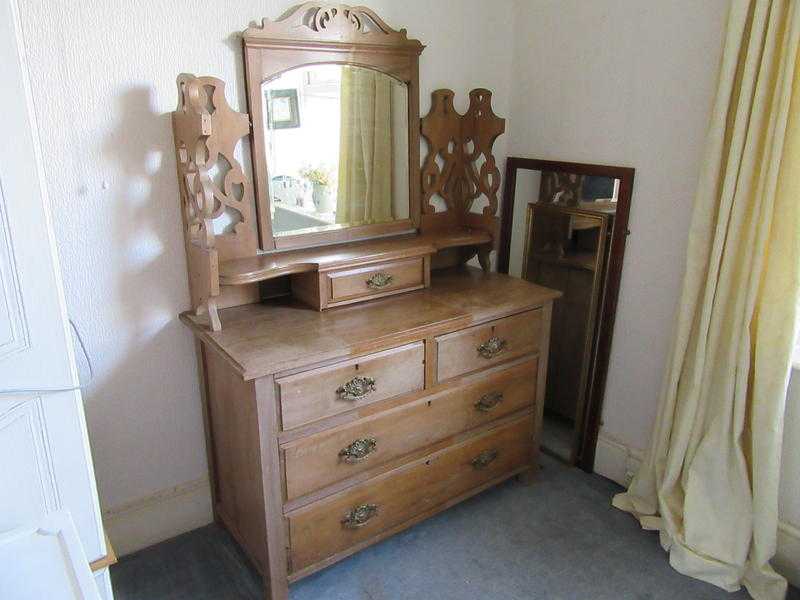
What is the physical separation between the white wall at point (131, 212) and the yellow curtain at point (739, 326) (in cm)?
113

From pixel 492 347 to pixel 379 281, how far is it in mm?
440

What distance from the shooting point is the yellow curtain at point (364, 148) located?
2.01m

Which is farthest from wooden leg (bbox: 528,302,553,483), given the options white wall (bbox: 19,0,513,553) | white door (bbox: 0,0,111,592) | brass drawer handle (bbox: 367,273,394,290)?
white door (bbox: 0,0,111,592)

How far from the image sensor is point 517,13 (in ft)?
7.79

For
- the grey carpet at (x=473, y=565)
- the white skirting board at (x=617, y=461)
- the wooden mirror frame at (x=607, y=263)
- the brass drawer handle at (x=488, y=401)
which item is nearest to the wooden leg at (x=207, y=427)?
the grey carpet at (x=473, y=565)

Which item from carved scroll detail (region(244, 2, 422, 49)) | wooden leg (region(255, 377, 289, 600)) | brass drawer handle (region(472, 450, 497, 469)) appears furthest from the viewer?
brass drawer handle (region(472, 450, 497, 469))

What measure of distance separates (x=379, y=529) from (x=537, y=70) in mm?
1791

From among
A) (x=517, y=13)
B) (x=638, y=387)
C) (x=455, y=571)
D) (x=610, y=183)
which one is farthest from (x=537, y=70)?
(x=455, y=571)

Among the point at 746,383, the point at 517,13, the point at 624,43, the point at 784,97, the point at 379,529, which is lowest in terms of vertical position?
the point at 379,529

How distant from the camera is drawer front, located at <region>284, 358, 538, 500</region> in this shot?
169 cm

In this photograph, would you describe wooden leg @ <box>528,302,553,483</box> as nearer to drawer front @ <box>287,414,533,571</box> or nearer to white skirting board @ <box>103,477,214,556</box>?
drawer front @ <box>287,414,533,571</box>

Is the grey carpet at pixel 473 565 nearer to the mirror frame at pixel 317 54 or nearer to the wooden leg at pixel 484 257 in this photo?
the wooden leg at pixel 484 257

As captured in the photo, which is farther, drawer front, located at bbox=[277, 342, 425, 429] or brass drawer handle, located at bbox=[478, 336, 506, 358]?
brass drawer handle, located at bbox=[478, 336, 506, 358]

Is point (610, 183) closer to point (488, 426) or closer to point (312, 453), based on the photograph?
point (488, 426)
